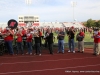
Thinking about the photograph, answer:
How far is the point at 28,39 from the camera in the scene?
13578 millimetres

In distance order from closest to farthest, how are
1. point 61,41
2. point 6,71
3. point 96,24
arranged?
point 6,71 → point 61,41 → point 96,24

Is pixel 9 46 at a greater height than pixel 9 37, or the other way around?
pixel 9 37

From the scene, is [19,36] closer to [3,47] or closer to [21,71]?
[3,47]

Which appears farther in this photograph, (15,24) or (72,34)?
(15,24)

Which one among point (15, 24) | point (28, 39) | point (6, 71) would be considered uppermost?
point (15, 24)

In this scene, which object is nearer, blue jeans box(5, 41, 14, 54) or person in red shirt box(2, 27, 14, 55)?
person in red shirt box(2, 27, 14, 55)

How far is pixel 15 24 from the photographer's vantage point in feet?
56.2

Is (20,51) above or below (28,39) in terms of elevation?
below

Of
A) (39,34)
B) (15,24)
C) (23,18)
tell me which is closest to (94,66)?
(39,34)

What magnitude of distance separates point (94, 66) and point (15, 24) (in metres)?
9.63

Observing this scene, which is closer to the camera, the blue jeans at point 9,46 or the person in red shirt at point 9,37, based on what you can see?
the person in red shirt at point 9,37

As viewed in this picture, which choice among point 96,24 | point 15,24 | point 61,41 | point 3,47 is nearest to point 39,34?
point 61,41

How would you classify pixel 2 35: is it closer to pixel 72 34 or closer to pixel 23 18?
pixel 72 34

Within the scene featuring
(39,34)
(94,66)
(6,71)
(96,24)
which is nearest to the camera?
(6,71)
